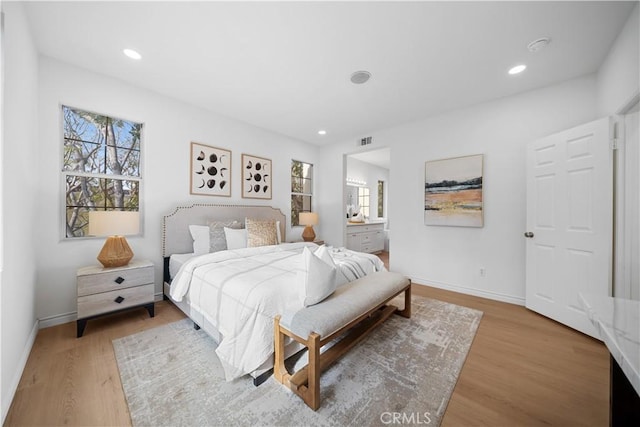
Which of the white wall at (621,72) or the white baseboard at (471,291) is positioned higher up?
the white wall at (621,72)

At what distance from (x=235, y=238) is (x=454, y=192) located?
3.13 m

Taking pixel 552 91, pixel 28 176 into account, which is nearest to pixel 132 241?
pixel 28 176

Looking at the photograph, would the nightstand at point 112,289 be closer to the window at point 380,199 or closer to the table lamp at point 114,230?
the table lamp at point 114,230

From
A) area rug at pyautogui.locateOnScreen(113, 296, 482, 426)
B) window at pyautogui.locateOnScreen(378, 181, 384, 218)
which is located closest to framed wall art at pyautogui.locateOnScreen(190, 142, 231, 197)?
area rug at pyautogui.locateOnScreen(113, 296, 482, 426)

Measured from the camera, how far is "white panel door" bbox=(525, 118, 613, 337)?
2104 millimetres

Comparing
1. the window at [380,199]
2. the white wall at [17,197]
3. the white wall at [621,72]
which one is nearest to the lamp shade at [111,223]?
the white wall at [17,197]

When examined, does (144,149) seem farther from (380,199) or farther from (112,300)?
(380,199)

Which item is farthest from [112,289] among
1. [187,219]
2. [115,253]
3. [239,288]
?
[239,288]

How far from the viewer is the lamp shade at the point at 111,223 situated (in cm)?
209

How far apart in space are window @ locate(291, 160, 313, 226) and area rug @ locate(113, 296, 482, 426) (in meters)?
2.93

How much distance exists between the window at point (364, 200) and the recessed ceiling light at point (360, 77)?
176 inches

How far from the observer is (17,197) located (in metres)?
1.60

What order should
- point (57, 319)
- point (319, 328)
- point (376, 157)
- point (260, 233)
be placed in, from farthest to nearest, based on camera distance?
point (376, 157) < point (260, 233) < point (57, 319) < point (319, 328)

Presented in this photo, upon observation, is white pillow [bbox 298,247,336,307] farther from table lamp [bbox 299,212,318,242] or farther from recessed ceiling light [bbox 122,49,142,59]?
table lamp [bbox 299,212,318,242]
